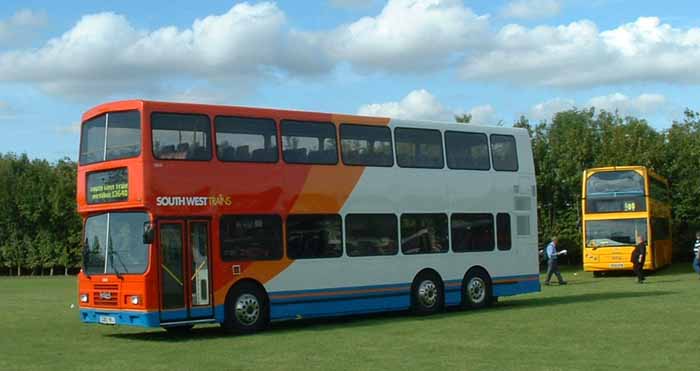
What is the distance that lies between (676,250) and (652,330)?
1331 inches

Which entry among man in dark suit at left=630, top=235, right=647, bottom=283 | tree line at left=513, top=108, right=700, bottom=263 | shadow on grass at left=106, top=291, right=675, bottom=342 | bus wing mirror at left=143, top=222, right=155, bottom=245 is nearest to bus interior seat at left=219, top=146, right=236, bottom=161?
bus wing mirror at left=143, top=222, right=155, bottom=245

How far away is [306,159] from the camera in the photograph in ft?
65.3

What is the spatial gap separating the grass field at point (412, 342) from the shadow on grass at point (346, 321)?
0.09 feet

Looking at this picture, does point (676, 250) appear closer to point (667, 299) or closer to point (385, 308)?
point (667, 299)

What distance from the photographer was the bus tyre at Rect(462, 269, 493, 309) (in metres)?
23.0

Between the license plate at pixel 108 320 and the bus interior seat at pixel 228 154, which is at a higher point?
the bus interior seat at pixel 228 154

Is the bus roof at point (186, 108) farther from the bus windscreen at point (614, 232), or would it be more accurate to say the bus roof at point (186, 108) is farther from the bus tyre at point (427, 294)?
the bus windscreen at point (614, 232)

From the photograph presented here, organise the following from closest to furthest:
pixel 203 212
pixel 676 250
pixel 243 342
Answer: pixel 243 342
pixel 203 212
pixel 676 250

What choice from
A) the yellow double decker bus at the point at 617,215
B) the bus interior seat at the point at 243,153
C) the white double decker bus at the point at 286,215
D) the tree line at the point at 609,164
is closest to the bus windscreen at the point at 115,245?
the white double decker bus at the point at 286,215

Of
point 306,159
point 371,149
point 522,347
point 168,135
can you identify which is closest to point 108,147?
point 168,135

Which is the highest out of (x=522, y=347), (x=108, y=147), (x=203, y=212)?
(x=108, y=147)

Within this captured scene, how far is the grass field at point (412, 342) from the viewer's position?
13.5 meters

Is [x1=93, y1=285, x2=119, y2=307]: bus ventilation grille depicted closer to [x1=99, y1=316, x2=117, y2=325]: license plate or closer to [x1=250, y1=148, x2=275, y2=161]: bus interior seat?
[x1=99, y1=316, x2=117, y2=325]: license plate

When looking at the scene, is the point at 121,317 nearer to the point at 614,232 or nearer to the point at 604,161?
the point at 614,232
